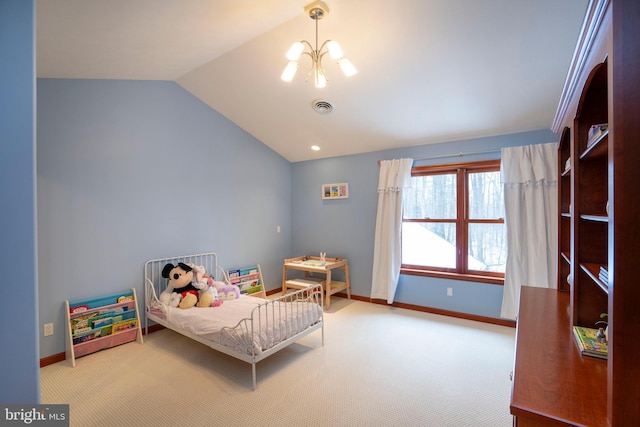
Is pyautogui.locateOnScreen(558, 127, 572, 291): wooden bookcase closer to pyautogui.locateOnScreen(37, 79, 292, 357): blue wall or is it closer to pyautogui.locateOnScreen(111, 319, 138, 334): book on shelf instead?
pyautogui.locateOnScreen(37, 79, 292, 357): blue wall

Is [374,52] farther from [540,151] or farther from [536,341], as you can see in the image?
[536,341]

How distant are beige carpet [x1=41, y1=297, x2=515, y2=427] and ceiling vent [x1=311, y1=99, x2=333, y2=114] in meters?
2.63

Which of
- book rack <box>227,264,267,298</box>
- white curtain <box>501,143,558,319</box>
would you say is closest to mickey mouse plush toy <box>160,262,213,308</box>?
book rack <box>227,264,267,298</box>

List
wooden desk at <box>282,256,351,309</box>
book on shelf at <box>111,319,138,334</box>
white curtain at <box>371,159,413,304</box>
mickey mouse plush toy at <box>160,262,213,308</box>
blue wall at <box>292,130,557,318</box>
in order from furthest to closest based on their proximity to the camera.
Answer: wooden desk at <box>282,256,351,309</box> < white curtain at <box>371,159,413,304</box> < blue wall at <box>292,130,557,318</box> < mickey mouse plush toy at <box>160,262,213,308</box> < book on shelf at <box>111,319,138,334</box>

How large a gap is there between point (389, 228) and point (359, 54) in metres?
2.31

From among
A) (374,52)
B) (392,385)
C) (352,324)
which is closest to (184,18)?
(374,52)

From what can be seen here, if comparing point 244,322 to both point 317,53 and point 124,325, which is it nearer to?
point 124,325

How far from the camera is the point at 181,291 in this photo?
3248 millimetres

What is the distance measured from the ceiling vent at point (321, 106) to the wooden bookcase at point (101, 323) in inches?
114

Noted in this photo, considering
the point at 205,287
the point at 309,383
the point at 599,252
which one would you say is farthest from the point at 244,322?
the point at 599,252

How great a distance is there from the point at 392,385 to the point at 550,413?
1646 millimetres

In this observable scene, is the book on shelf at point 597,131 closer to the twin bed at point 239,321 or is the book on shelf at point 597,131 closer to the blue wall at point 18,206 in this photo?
the blue wall at point 18,206

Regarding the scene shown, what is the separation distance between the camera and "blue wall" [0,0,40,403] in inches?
39.9

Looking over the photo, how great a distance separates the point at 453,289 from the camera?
12.5ft
